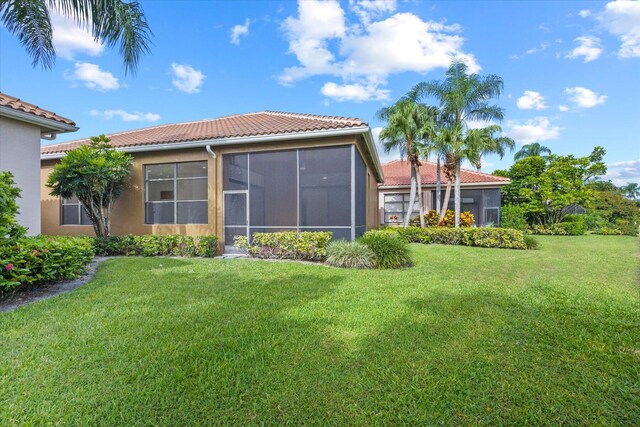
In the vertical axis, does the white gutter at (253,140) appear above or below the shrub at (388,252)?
above

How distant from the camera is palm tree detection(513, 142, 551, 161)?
3422 cm

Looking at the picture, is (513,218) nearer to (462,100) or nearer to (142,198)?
(462,100)

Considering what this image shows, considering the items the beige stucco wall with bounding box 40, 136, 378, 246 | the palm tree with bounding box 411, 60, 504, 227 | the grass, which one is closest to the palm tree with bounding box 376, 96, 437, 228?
the palm tree with bounding box 411, 60, 504, 227

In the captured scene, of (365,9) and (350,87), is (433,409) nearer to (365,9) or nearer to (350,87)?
(365,9)

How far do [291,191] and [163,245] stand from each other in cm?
460

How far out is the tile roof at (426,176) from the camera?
21391 mm

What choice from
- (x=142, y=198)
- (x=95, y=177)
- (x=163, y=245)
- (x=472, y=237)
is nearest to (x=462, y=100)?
(x=472, y=237)

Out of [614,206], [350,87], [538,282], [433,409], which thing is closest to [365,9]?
[350,87]

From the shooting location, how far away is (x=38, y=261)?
5.39 m

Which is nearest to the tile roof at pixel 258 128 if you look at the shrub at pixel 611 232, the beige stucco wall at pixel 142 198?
the beige stucco wall at pixel 142 198

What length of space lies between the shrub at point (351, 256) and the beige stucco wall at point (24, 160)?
7.85m

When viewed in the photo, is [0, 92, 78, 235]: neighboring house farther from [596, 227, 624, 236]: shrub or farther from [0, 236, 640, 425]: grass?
[596, 227, 624, 236]: shrub

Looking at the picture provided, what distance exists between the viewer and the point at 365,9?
1111 centimetres

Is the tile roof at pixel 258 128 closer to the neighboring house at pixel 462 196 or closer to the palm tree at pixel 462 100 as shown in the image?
the palm tree at pixel 462 100
